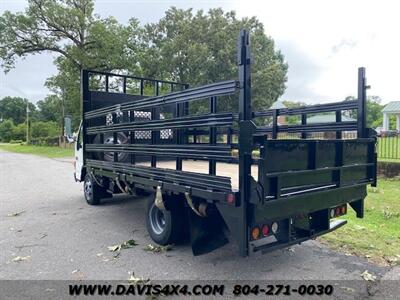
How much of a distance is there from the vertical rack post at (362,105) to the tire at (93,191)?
202 inches

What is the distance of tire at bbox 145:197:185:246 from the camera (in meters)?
4.29

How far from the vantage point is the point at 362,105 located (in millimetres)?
4297

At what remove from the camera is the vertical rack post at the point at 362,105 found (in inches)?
168

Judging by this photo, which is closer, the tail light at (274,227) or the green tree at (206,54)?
→ the tail light at (274,227)

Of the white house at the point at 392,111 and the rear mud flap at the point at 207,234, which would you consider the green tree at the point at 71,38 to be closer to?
the rear mud flap at the point at 207,234

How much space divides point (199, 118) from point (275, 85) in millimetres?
28980

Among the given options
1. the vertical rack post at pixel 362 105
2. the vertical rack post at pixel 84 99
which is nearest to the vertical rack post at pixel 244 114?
the vertical rack post at pixel 362 105

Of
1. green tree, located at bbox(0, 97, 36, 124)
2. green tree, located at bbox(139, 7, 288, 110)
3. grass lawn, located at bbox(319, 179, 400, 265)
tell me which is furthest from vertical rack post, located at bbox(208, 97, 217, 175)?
green tree, located at bbox(0, 97, 36, 124)

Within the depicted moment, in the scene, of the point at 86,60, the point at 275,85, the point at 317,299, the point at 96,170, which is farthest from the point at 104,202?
the point at 275,85

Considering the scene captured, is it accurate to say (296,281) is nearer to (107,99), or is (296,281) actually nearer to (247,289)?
(247,289)

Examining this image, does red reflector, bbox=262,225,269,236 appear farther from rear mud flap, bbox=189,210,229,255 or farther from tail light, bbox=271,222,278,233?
rear mud flap, bbox=189,210,229,255

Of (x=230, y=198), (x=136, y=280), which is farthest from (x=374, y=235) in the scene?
(x=136, y=280)

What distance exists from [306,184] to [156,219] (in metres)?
2.21

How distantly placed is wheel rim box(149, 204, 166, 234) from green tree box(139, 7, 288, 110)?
25.2m
